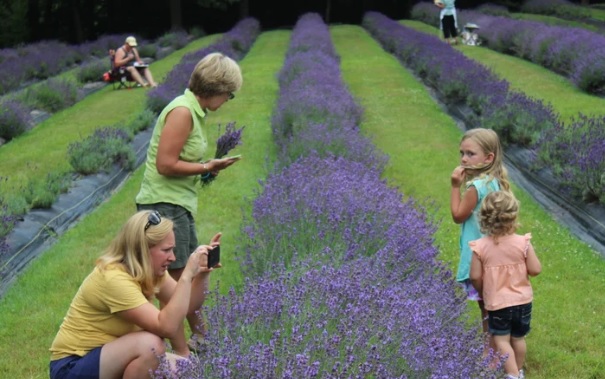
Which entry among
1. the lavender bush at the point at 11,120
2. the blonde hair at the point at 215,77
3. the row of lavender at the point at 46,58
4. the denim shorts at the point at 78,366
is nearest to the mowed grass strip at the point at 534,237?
the blonde hair at the point at 215,77

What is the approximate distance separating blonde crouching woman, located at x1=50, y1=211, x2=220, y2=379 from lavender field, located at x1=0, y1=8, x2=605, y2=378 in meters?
0.24

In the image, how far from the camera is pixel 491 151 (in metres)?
3.77

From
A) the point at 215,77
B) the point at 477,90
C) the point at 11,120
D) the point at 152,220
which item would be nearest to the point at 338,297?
the point at 152,220

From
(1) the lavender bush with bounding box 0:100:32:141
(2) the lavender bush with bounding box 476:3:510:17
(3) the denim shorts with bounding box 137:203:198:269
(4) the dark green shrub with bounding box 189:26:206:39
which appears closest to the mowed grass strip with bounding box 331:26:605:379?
(3) the denim shorts with bounding box 137:203:198:269

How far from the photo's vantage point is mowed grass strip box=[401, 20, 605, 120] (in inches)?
399

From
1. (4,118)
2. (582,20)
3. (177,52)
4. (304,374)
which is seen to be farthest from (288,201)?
(582,20)

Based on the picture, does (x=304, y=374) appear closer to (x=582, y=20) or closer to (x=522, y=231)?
(x=522, y=231)

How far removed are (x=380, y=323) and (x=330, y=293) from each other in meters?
0.32

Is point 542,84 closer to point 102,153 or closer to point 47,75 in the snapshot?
point 102,153

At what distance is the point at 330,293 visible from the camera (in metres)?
3.06

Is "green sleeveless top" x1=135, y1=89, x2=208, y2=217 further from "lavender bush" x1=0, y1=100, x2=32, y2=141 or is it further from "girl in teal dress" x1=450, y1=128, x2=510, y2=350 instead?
"lavender bush" x1=0, y1=100, x2=32, y2=141

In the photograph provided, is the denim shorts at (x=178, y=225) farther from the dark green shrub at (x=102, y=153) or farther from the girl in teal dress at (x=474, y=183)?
the dark green shrub at (x=102, y=153)

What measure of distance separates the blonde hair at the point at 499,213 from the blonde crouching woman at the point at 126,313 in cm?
132

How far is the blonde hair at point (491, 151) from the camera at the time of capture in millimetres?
3740
